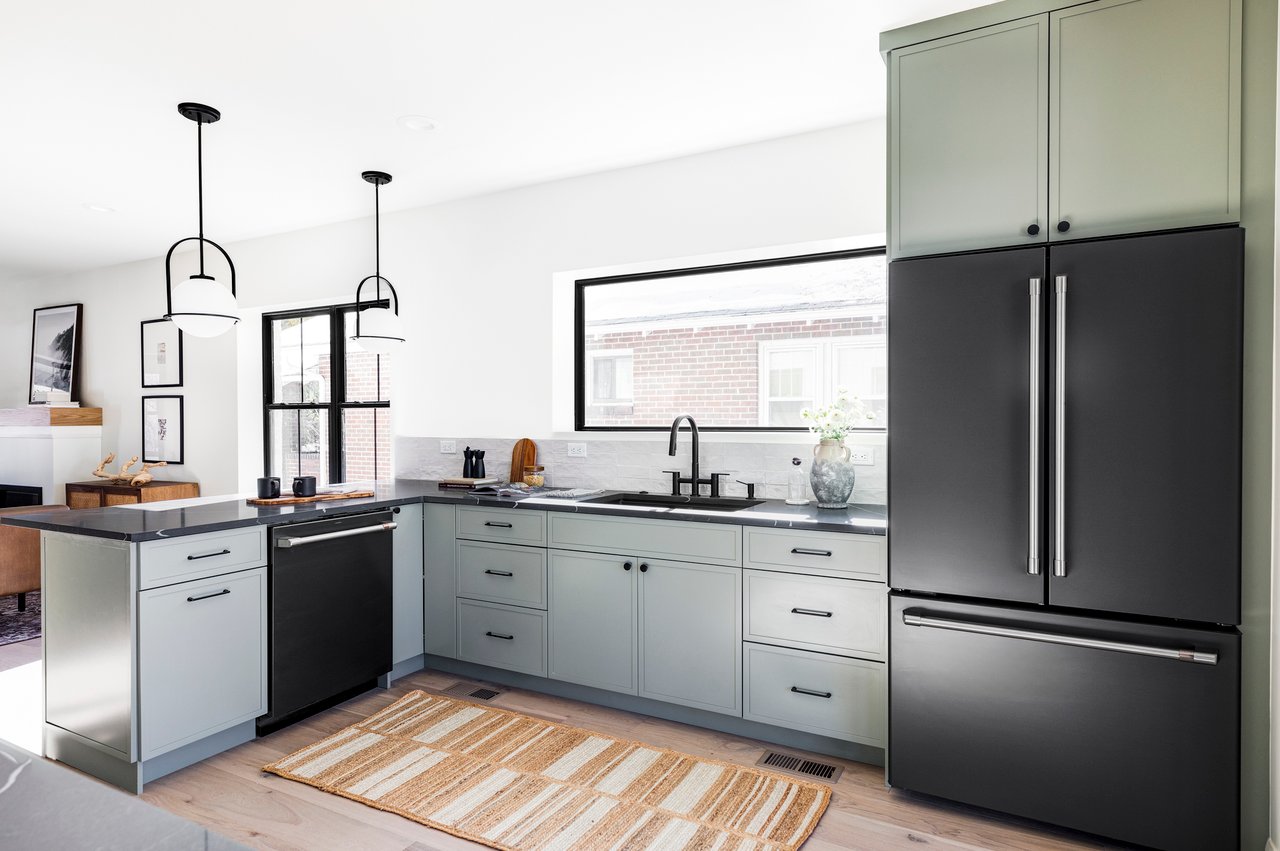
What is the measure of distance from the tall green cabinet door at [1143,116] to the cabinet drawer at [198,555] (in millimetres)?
2963

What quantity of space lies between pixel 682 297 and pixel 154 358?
4383 millimetres

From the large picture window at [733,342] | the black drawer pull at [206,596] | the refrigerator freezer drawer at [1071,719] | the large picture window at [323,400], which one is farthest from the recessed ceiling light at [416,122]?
the refrigerator freezer drawer at [1071,719]

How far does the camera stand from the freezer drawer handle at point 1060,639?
204 centimetres

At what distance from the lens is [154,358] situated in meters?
5.76

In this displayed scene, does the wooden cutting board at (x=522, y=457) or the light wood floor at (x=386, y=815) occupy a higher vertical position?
the wooden cutting board at (x=522, y=457)

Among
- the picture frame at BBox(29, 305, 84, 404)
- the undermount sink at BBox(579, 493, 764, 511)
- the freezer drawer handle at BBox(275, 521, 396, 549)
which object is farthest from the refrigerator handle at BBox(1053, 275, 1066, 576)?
A: the picture frame at BBox(29, 305, 84, 404)

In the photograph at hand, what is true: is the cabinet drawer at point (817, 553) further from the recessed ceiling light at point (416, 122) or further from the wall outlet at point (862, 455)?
the recessed ceiling light at point (416, 122)

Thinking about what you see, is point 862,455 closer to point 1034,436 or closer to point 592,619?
point 1034,436

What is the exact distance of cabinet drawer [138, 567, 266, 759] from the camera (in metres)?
2.47

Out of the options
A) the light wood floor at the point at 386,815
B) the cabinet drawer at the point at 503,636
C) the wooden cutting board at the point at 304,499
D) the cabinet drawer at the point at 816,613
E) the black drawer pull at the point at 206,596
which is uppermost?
the wooden cutting board at the point at 304,499

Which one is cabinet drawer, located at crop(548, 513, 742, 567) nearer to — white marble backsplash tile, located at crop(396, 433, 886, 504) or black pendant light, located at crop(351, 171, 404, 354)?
white marble backsplash tile, located at crop(396, 433, 886, 504)

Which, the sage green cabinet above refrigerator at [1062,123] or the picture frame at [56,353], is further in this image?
the picture frame at [56,353]

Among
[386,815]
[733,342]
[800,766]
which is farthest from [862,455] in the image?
[386,815]

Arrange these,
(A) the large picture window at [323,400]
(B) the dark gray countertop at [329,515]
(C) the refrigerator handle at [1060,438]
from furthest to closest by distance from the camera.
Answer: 1. (A) the large picture window at [323,400]
2. (B) the dark gray countertop at [329,515]
3. (C) the refrigerator handle at [1060,438]
